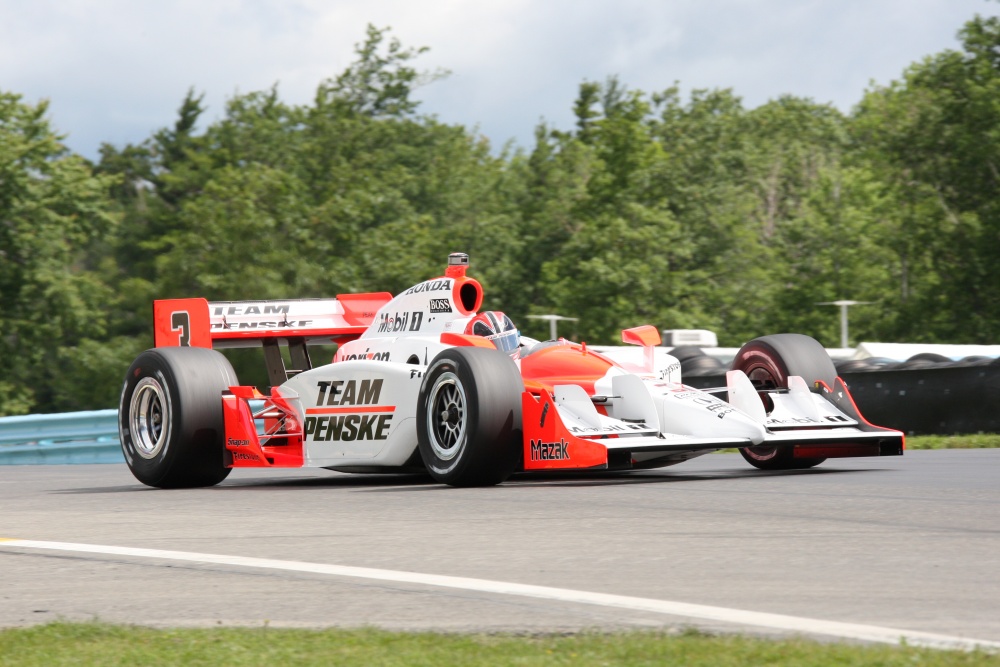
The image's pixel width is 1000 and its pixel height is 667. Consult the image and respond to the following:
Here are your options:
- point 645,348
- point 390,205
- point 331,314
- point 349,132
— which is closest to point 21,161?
point 390,205

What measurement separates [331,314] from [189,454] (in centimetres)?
241

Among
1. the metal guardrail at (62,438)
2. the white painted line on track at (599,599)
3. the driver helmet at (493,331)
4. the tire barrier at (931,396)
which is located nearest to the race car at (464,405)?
the driver helmet at (493,331)

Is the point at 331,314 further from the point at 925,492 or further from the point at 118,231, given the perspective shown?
the point at 118,231

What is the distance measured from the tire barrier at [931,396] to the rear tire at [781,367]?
14.7 ft

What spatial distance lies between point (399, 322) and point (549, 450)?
2767 millimetres

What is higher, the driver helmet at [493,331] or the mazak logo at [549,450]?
the driver helmet at [493,331]

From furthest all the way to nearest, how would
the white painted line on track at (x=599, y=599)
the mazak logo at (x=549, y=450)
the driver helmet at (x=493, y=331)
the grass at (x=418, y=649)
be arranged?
the driver helmet at (x=493, y=331) < the mazak logo at (x=549, y=450) < the white painted line on track at (x=599, y=599) < the grass at (x=418, y=649)

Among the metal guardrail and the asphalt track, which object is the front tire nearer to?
the asphalt track

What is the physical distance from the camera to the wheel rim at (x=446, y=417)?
35.1 feet

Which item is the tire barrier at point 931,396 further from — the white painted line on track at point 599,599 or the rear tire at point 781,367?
the white painted line on track at point 599,599

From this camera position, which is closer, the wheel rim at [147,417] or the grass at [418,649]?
the grass at [418,649]

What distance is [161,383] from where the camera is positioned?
12508mm

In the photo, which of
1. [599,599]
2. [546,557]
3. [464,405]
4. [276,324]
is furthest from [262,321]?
[599,599]

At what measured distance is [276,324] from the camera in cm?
1416
